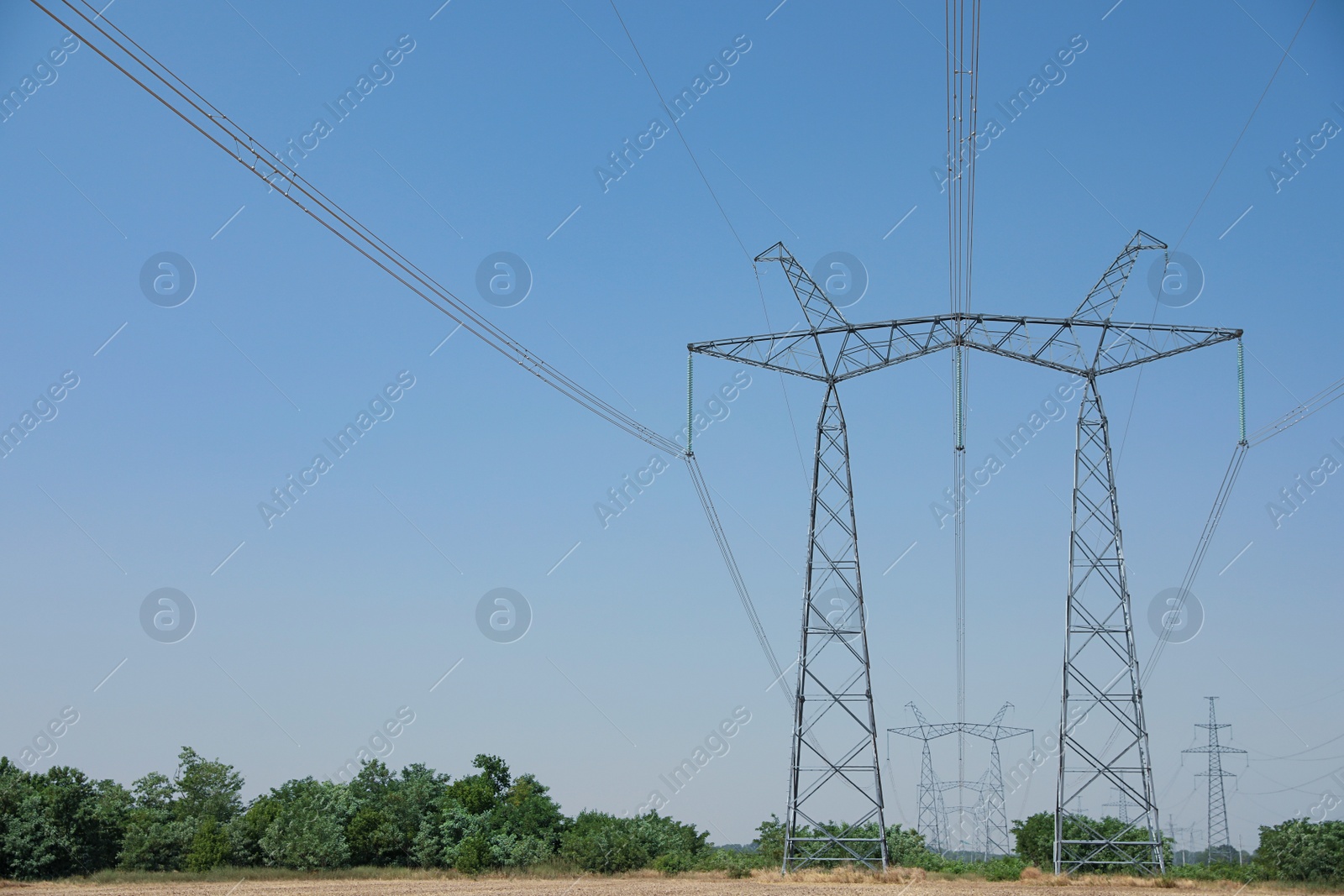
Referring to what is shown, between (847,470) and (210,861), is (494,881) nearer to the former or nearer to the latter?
(210,861)

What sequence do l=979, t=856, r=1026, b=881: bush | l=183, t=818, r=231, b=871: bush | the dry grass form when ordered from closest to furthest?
the dry grass < l=979, t=856, r=1026, b=881: bush < l=183, t=818, r=231, b=871: bush

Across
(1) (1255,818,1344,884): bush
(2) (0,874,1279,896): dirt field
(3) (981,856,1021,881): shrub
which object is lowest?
(2) (0,874,1279,896): dirt field

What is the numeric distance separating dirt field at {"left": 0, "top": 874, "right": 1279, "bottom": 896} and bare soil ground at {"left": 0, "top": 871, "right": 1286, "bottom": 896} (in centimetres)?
3

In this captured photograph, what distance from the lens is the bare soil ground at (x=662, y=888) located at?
3669 cm

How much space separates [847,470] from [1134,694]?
522 inches

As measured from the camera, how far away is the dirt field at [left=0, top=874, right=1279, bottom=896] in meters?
36.5

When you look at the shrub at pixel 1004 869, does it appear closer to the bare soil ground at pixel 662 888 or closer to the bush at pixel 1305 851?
the bare soil ground at pixel 662 888

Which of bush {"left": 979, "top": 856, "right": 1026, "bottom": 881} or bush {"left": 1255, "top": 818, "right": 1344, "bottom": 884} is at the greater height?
bush {"left": 1255, "top": 818, "right": 1344, "bottom": 884}

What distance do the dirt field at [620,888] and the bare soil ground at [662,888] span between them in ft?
0.10

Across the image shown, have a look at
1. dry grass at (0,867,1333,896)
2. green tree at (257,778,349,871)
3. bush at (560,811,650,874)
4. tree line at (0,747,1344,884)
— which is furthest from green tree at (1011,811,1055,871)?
green tree at (257,778,349,871)

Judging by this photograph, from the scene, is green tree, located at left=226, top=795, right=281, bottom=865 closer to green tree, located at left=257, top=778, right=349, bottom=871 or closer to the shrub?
green tree, located at left=257, top=778, right=349, bottom=871

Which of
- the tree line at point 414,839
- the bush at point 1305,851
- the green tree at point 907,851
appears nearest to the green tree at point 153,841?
the tree line at point 414,839

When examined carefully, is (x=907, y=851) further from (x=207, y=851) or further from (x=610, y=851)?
(x=207, y=851)

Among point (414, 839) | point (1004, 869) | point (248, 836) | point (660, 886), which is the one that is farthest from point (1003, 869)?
point (248, 836)
